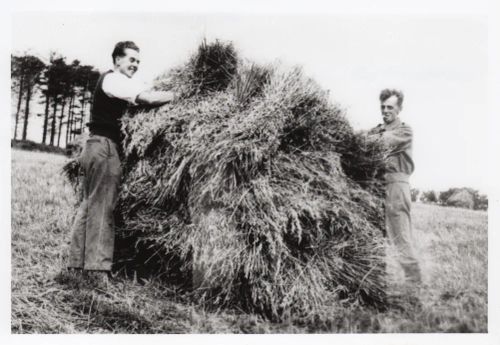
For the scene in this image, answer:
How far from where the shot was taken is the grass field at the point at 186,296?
2.77m

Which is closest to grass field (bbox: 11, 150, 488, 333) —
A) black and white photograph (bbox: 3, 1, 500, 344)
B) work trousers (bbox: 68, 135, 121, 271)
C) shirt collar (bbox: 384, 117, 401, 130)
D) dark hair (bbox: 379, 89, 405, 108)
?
black and white photograph (bbox: 3, 1, 500, 344)

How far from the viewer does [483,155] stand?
3.22 m

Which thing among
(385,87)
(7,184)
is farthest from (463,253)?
(7,184)

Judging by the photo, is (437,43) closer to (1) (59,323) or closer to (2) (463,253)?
(2) (463,253)

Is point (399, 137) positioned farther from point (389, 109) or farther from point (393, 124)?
point (389, 109)

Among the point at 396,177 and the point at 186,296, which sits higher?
the point at 396,177

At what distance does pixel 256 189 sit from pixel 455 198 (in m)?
1.76

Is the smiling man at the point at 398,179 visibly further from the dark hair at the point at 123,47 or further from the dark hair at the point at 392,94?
the dark hair at the point at 123,47

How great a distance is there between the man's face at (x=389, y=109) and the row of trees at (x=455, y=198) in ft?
1.87

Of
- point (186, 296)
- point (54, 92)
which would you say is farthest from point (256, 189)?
point (54, 92)

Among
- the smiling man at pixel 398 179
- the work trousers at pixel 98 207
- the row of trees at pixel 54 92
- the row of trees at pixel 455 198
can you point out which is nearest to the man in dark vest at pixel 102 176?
the work trousers at pixel 98 207

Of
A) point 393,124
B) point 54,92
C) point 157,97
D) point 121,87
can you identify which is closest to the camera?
point 157,97

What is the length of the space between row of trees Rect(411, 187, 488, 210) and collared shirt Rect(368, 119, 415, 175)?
0.21 metres

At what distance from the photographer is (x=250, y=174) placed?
2.51 metres
